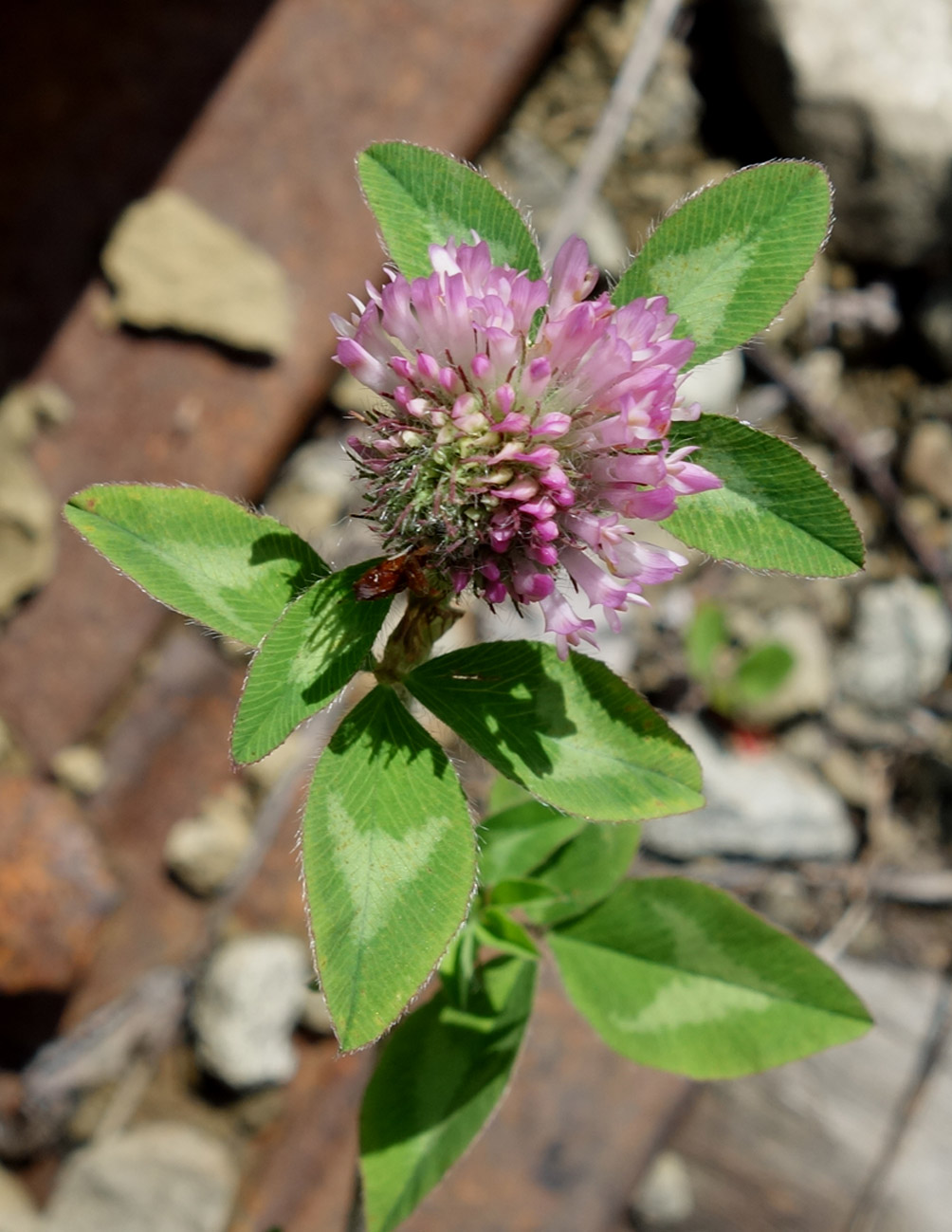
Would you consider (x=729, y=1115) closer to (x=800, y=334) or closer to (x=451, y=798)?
(x=451, y=798)

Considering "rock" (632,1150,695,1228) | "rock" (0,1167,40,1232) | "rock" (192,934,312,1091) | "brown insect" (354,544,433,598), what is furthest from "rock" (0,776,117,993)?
"brown insect" (354,544,433,598)

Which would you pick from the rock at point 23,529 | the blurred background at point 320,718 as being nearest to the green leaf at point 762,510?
the blurred background at point 320,718

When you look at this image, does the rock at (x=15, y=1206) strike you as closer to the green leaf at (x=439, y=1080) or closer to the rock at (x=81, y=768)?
the rock at (x=81, y=768)

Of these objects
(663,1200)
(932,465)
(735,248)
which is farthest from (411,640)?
(932,465)

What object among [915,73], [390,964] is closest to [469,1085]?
[390,964]

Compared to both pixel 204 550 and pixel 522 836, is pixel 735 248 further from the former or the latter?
pixel 522 836
